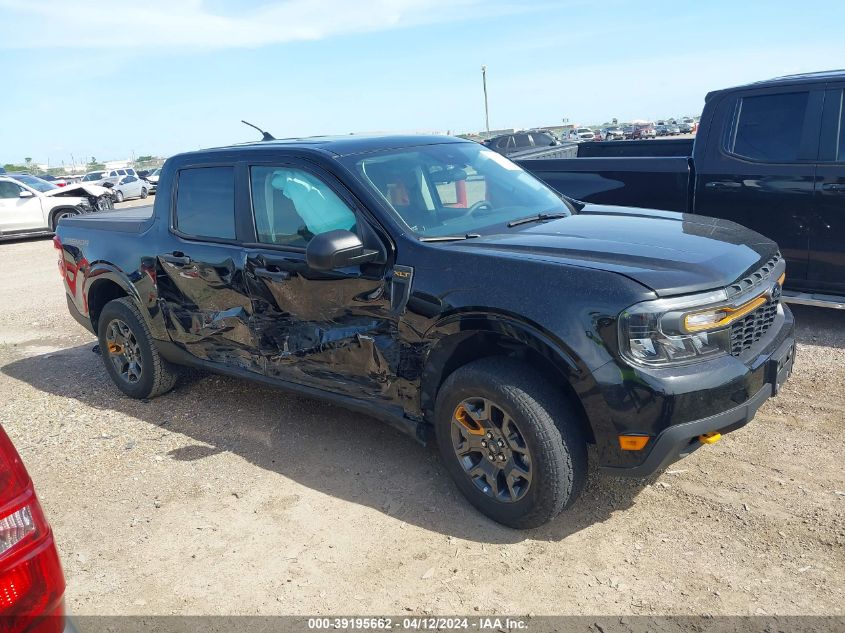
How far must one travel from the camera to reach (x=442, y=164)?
434 cm

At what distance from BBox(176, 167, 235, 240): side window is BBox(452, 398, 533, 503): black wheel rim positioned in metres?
1.98

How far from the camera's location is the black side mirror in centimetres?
351

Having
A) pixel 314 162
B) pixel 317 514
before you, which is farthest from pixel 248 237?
pixel 317 514

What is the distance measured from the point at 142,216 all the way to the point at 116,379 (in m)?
1.30

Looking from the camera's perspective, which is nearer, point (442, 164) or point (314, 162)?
point (314, 162)

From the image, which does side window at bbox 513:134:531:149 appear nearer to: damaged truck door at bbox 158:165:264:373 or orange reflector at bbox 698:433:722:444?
damaged truck door at bbox 158:165:264:373

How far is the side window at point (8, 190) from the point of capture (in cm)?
1712

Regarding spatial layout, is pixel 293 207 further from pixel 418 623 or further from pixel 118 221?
pixel 418 623

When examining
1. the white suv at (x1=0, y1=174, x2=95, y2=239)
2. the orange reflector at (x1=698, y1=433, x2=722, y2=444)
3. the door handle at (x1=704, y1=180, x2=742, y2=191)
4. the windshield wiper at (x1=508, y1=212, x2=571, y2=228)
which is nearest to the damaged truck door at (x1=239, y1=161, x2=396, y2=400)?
the windshield wiper at (x1=508, y1=212, x2=571, y2=228)

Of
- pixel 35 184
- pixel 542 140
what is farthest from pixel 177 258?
pixel 35 184

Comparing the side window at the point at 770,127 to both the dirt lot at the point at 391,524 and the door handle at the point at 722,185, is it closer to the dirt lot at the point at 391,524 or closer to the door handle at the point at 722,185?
the door handle at the point at 722,185

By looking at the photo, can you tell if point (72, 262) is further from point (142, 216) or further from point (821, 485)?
point (821, 485)

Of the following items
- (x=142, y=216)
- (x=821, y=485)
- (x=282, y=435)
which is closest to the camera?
(x=821, y=485)

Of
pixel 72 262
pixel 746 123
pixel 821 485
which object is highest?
pixel 746 123
